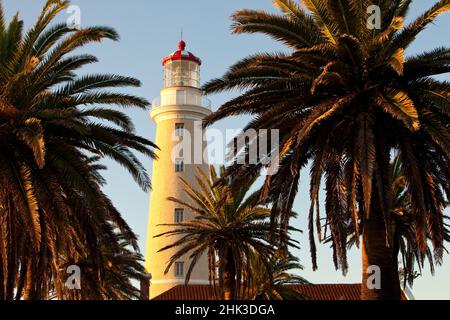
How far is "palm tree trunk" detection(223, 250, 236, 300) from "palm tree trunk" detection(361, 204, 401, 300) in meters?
13.4

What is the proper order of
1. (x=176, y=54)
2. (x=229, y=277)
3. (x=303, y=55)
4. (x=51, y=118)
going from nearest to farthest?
(x=51, y=118) < (x=303, y=55) < (x=229, y=277) < (x=176, y=54)

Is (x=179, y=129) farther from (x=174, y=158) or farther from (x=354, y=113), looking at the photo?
(x=354, y=113)

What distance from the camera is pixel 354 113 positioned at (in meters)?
20.0

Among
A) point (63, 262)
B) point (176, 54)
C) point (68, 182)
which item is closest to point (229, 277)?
point (63, 262)

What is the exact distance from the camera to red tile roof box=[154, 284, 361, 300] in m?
48.6

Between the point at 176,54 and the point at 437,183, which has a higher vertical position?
the point at 176,54

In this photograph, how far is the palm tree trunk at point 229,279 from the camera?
33375 millimetres

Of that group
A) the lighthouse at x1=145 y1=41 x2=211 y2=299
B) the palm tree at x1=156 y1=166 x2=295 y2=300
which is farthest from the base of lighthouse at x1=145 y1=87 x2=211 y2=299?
the palm tree at x1=156 y1=166 x2=295 y2=300

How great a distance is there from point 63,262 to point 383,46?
22219 millimetres

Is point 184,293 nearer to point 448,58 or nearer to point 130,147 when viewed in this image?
point 130,147

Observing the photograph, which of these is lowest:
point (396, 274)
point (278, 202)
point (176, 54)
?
point (396, 274)

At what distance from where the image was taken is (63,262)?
37.0m

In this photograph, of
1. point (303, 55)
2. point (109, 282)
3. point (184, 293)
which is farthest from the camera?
point (184, 293)

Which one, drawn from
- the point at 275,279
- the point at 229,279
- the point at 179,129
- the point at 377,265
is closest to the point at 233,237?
the point at 229,279
